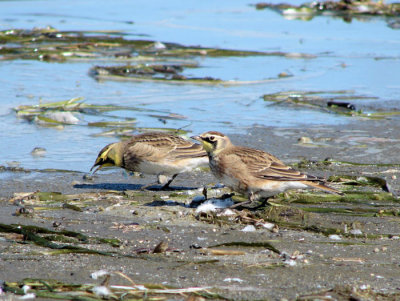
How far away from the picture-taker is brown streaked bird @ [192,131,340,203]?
26.6ft

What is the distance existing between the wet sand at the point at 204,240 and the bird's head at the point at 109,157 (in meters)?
0.22

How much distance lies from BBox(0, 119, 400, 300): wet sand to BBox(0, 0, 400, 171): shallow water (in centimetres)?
183

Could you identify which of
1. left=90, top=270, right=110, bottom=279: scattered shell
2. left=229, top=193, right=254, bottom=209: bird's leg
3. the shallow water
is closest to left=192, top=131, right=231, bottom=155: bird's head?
left=229, top=193, right=254, bottom=209: bird's leg

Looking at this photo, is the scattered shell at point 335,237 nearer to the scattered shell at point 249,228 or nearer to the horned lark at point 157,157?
the scattered shell at point 249,228

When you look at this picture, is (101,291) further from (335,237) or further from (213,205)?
(213,205)

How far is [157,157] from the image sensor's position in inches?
381

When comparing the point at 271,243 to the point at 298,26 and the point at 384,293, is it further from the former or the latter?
the point at 298,26

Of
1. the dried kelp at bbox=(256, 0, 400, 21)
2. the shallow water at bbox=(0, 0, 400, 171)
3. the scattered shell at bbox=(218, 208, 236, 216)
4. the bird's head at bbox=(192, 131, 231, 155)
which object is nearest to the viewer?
the scattered shell at bbox=(218, 208, 236, 216)

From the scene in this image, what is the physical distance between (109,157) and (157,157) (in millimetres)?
629

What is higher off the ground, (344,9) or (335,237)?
(344,9)

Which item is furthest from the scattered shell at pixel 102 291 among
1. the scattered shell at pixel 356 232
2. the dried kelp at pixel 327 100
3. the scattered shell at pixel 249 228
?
the dried kelp at pixel 327 100

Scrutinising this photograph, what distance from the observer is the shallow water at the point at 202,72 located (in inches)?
478

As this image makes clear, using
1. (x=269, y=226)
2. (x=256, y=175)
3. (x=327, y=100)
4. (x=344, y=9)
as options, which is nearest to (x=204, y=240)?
(x=269, y=226)

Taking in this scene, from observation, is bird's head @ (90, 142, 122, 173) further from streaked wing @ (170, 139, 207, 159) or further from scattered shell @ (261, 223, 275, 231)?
scattered shell @ (261, 223, 275, 231)
